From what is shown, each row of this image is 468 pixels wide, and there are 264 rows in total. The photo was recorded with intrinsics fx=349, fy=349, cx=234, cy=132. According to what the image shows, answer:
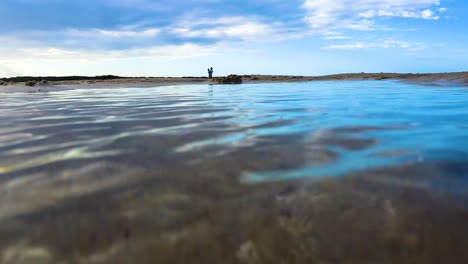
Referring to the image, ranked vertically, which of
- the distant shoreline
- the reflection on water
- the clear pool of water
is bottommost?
the reflection on water

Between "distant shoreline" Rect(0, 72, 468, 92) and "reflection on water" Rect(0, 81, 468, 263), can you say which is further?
"distant shoreline" Rect(0, 72, 468, 92)

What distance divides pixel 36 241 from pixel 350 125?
3.30 metres

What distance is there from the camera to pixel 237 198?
1738 millimetres

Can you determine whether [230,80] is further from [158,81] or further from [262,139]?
[262,139]

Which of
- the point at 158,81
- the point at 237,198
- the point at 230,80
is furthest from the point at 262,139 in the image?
the point at 158,81

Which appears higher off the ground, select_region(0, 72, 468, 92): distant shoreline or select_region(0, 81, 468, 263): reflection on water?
select_region(0, 72, 468, 92): distant shoreline

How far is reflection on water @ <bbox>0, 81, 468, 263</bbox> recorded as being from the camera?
1315 millimetres

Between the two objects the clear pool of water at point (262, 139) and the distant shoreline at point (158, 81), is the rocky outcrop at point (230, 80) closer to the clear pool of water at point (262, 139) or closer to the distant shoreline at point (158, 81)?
the distant shoreline at point (158, 81)

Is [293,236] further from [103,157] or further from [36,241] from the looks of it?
[103,157]

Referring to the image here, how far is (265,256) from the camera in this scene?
1.27 meters

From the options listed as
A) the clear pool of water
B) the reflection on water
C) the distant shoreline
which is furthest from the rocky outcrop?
the reflection on water

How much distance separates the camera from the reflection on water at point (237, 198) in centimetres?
132

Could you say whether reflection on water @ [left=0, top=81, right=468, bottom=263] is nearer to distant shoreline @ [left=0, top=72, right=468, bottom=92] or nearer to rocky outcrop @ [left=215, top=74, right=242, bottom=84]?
distant shoreline @ [left=0, top=72, right=468, bottom=92]

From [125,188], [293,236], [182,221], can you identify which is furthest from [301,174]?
[125,188]
